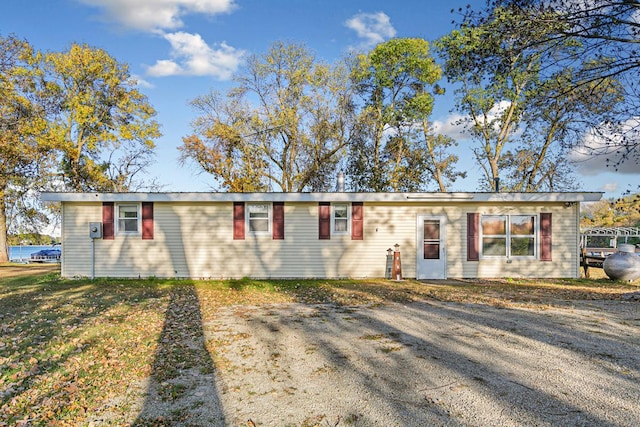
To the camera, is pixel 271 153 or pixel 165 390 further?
pixel 271 153

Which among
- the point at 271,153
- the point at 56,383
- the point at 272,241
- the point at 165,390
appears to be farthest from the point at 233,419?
the point at 271,153

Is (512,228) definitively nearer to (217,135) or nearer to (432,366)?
(432,366)

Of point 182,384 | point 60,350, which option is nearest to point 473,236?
point 182,384

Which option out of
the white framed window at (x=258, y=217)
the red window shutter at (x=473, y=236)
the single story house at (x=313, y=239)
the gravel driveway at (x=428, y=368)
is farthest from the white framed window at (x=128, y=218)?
the red window shutter at (x=473, y=236)

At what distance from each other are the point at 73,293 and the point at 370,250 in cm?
770

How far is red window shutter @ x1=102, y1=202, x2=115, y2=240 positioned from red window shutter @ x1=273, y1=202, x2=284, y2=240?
4.76 metres

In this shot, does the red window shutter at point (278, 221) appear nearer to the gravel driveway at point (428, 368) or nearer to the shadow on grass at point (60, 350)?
the shadow on grass at point (60, 350)

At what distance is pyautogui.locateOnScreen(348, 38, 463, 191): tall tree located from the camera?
22.6 m

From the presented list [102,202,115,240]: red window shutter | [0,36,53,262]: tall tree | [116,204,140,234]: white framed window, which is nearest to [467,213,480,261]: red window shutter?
[116,204,140,234]: white framed window

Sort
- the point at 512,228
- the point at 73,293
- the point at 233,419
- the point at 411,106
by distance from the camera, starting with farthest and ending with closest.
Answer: the point at 411,106 < the point at 512,228 < the point at 73,293 < the point at 233,419

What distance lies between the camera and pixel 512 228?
11.7 m

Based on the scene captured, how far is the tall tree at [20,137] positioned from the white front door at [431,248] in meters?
17.4

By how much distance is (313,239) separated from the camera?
11.7 m

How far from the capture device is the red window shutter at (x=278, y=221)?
11.7 metres
